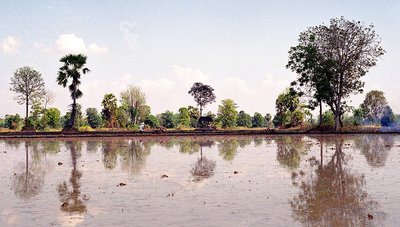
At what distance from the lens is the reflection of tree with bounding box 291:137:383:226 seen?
31.7 ft

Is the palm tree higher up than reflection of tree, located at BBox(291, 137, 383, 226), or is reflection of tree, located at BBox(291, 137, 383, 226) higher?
the palm tree

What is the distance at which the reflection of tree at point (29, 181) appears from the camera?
1395 centimetres

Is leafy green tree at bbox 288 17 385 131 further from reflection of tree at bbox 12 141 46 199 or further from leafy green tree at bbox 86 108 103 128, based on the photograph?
leafy green tree at bbox 86 108 103 128

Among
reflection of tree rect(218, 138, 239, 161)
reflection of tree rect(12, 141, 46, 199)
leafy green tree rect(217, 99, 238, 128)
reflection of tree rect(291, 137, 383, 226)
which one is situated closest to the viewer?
reflection of tree rect(291, 137, 383, 226)

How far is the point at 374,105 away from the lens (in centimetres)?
10950

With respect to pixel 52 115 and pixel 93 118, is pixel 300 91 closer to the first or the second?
pixel 52 115

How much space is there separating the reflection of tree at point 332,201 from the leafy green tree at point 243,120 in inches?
4303

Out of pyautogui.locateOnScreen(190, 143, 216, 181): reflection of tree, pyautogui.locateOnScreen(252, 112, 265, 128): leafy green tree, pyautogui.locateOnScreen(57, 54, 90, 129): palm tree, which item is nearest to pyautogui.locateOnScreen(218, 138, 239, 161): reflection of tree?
pyautogui.locateOnScreen(190, 143, 216, 181): reflection of tree

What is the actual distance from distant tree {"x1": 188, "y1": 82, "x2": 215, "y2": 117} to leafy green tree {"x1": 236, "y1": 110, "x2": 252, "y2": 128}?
112ft

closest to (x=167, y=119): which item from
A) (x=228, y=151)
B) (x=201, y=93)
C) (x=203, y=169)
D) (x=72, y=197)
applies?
(x=201, y=93)

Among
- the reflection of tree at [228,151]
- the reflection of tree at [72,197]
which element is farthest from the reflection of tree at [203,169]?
the reflection of tree at [72,197]

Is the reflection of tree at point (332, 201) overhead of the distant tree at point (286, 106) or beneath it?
beneath

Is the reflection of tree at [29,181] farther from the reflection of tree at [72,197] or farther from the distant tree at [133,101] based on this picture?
the distant tree at [133,101]

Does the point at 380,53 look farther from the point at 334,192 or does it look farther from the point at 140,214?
the point at 140,214
